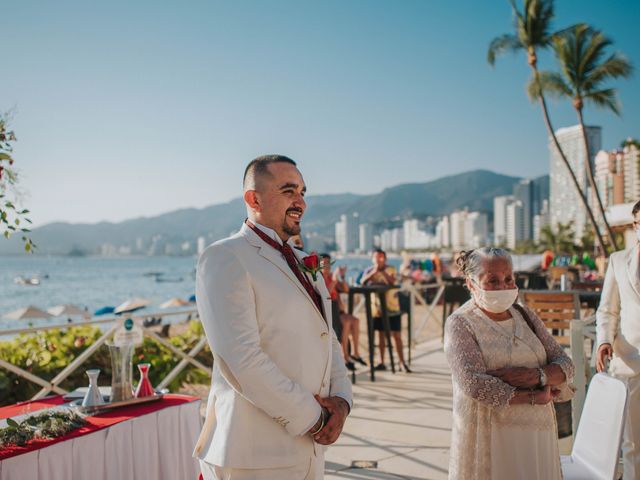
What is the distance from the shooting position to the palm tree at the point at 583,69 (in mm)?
19938

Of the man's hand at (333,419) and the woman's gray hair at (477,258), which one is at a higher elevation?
the woman's gray hair at (477,258)

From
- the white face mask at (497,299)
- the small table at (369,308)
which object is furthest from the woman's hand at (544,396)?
the small table at (369,308)

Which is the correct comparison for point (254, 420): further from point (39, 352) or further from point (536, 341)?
point (39, 352)

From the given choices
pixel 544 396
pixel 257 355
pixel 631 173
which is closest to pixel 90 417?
pixel 257 355

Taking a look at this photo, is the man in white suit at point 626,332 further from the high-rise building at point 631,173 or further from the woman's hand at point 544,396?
the high-rise building at point 631,173

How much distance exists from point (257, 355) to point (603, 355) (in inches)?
101

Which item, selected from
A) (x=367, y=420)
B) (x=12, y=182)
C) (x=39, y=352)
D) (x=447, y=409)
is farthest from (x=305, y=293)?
(x=39, y=352)

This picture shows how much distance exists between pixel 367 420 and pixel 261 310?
406 cm

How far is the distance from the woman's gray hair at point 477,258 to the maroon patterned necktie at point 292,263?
0.87 metres

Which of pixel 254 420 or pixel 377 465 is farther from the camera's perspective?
pixel 377 465

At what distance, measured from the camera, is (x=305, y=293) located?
2.12 meters

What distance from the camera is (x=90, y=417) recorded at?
2.96 metres

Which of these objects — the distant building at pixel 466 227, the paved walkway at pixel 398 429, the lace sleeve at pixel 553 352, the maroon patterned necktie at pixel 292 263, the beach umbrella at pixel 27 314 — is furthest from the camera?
the distant building at pixel 466 227

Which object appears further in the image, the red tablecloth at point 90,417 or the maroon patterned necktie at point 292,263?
the red tablecloth at point 90,417
